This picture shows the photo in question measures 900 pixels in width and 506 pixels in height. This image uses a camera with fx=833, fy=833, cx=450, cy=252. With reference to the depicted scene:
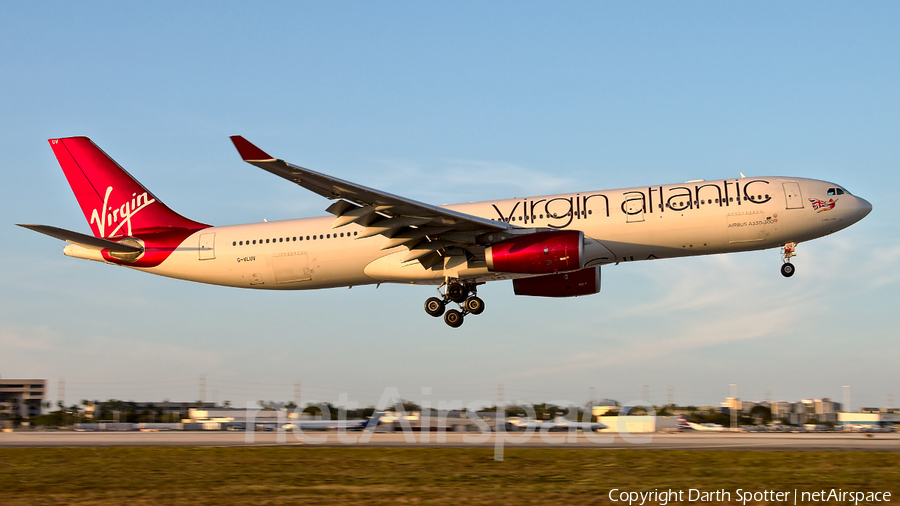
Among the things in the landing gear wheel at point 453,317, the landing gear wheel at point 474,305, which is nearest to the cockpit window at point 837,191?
the landing gear wheel at point 474,305

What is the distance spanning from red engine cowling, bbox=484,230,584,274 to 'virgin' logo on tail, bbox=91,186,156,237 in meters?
16.8

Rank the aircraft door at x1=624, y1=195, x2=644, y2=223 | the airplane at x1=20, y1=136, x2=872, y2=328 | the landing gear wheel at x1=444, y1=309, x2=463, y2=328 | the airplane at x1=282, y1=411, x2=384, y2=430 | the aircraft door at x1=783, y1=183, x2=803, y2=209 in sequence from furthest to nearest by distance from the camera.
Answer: the airplane at x1=282, y1=411, x2=384, y2=430 → the landing gear wheel at x1=444, y1=309, x2=463, y2=328 → the aircraft door at x1=624, y1=195, x2=644, y2=223 → the aircraft door at x1=783, y1=183, x2=803, y2=209 → the airplane at x1=20, y1=136, x2=872, y2=328

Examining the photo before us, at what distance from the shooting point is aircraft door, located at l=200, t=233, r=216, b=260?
1364 inches

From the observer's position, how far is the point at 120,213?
121 feet

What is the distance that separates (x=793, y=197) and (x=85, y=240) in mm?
27260

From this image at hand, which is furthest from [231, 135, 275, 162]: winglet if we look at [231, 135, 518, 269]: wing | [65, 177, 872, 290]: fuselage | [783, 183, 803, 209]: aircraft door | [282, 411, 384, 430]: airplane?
[783, 183, 803, 209]: aircraft door

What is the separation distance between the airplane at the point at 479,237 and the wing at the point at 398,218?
0.04m

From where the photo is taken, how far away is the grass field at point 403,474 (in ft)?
55.9

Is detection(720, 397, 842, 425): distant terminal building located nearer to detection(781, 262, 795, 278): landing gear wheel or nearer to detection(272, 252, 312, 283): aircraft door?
detection(781, 262, 795, 278): landing gear wheel

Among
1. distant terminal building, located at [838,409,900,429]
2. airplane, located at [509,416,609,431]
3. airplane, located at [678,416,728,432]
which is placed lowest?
distant terminal building, located at [838,409,900,429]

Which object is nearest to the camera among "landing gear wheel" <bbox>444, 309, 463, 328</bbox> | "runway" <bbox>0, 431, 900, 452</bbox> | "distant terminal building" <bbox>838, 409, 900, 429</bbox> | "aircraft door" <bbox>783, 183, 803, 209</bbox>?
"runway" <bbox>0, 431, 900, 452</bbox>

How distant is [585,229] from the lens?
1192 inches

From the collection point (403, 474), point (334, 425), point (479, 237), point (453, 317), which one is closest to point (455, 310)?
point (453, 317)

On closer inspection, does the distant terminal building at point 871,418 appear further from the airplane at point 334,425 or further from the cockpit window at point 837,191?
the airplane at point 334,425
